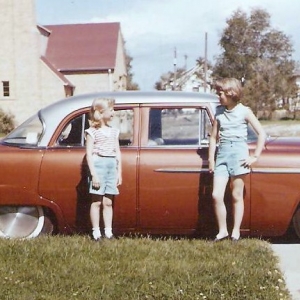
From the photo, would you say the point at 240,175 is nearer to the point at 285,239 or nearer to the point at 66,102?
the point at 285,239

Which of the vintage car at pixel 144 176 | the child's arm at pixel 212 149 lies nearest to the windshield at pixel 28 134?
the vintage car at pixel 144 176

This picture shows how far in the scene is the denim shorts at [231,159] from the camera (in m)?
6.05

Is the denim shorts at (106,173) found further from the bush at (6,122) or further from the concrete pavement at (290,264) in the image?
the bush at (6,122)

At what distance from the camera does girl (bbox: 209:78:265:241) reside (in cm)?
604

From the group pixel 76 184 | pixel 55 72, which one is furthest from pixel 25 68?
pixel 76 184

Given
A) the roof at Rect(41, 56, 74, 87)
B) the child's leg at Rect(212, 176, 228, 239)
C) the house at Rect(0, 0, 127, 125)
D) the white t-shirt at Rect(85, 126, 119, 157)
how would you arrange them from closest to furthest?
the child's leg at Rect(212, 176, 228, 239) < the white t-shirt at Rect(85, 126, 119, 157) < the house at Rect(0, 0, 127, 125) < the roof at Rect(41, 56, 74, 87)

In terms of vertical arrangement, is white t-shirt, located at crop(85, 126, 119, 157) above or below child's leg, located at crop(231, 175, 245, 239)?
above

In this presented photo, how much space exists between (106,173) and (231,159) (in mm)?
1151

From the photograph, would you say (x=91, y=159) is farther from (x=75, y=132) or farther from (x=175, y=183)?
(x=175, y=183)

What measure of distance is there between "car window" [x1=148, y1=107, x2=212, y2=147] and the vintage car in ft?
0.03

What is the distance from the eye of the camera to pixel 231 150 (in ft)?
20.0

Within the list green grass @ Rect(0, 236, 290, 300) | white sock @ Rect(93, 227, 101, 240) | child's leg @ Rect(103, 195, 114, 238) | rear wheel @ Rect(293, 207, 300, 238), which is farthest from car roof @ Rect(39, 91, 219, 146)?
rear wheel @ Rect(293, 207, 300, 238)

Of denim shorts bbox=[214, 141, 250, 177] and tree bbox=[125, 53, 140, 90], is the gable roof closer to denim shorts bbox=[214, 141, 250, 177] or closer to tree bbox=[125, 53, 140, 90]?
tree bbox=[125, 53, 140, 90]

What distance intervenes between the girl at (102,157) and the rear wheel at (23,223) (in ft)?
1.91
